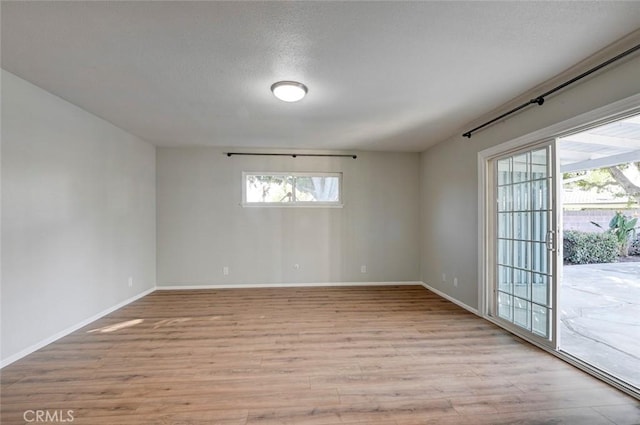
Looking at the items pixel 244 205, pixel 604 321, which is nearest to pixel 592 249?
pixel 604 321

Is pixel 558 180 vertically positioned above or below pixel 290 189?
below

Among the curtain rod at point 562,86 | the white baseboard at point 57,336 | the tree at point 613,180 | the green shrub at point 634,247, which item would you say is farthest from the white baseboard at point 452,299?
the green shrub at point 634,247

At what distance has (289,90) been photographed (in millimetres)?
2398

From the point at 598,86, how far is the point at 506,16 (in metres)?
1.12

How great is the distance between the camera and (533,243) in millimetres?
2676

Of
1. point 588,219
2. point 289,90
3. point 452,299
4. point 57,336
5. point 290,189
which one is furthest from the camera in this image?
point 588,219

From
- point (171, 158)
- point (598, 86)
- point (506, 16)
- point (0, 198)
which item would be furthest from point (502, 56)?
point (171, 158)

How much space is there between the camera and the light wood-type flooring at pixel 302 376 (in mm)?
1688

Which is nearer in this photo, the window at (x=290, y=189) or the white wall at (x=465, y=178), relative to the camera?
the white wall at (x=465, y=178)

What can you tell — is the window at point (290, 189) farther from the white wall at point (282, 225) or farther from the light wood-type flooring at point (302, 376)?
the light wood-type flooring at point (302, 376)

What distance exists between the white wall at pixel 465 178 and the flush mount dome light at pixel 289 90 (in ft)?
7.44

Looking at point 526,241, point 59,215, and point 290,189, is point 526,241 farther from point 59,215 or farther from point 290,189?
point 59,215

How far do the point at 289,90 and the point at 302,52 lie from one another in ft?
1.64

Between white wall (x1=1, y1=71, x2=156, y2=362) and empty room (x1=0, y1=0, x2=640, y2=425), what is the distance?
0.02 meters
